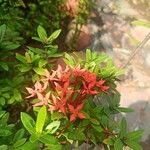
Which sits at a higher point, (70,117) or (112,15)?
(112,15)

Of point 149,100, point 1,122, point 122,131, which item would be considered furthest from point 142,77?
point 1,122

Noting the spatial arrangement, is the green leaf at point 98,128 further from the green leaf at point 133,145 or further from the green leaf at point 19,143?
the green leaf at point 19,143

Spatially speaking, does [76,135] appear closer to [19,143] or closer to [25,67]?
[19,143]

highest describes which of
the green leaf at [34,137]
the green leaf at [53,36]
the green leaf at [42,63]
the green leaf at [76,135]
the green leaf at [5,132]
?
the green leaf at [53,36]

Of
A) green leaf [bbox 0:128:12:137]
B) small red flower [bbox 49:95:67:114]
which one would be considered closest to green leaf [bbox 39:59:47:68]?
small red flower [bbox 49:95:67:114]

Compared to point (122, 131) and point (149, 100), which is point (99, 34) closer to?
point (149, 100)

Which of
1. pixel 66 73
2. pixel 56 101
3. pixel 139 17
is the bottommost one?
pixel 56 101

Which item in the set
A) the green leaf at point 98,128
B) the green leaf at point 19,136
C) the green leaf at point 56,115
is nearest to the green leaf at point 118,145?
the green leaf at point 98,128

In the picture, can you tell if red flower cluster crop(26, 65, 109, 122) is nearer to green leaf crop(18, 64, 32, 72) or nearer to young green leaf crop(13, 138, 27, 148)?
green leaf crop(18, 64, 32, 72)
